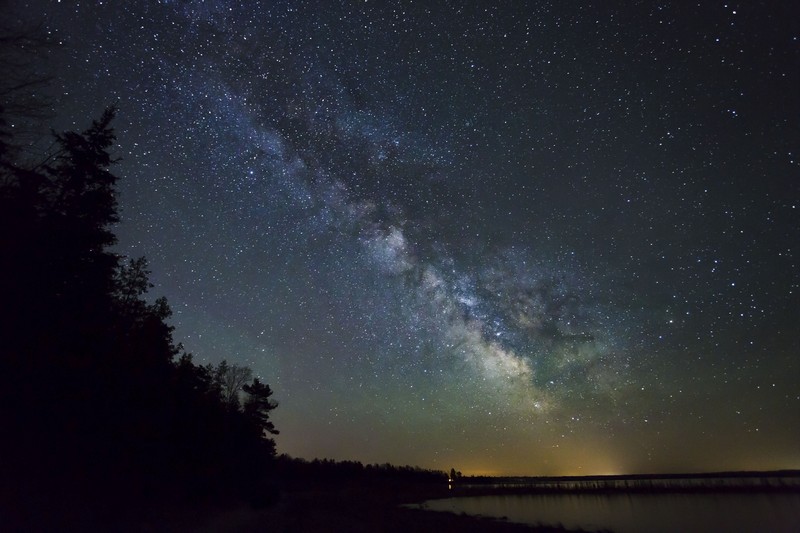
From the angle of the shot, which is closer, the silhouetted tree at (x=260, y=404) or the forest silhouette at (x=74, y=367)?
the forest silhouette at (x=74, y=367)

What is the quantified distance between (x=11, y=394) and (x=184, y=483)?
52.8ft

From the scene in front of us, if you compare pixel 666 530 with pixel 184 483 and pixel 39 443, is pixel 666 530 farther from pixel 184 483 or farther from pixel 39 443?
pixel 39 443

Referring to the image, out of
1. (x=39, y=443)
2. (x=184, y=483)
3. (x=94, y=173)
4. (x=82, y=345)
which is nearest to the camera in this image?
(x=39, y=443)

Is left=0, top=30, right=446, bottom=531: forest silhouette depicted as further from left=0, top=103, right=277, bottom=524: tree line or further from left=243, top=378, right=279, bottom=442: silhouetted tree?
left=243, top=378, right=279, bottom=442: silhouetted tree

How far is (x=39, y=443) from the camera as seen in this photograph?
518 inches

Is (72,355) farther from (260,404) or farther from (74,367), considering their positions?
(260,404)

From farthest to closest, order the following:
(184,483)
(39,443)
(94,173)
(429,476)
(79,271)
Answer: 1. (429,476)
2. (184,483)
3. (94,173)
4. (79,271)
5. (39,443)

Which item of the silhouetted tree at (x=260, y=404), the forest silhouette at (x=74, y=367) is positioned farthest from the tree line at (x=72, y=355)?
the silhouetted tree at (x=260, y=404)

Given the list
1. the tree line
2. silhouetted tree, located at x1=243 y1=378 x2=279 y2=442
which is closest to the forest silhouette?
the tree line

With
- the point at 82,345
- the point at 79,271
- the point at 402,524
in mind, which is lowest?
the point at 402,524

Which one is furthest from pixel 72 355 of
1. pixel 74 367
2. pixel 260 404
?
pixel 260 404

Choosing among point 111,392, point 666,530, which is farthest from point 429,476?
point 111,392

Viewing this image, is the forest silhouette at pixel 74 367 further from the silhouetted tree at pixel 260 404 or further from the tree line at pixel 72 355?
the silhouetted tree at pixel 260 404

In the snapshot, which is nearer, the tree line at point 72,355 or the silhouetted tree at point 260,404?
the tree line at point 72,355
